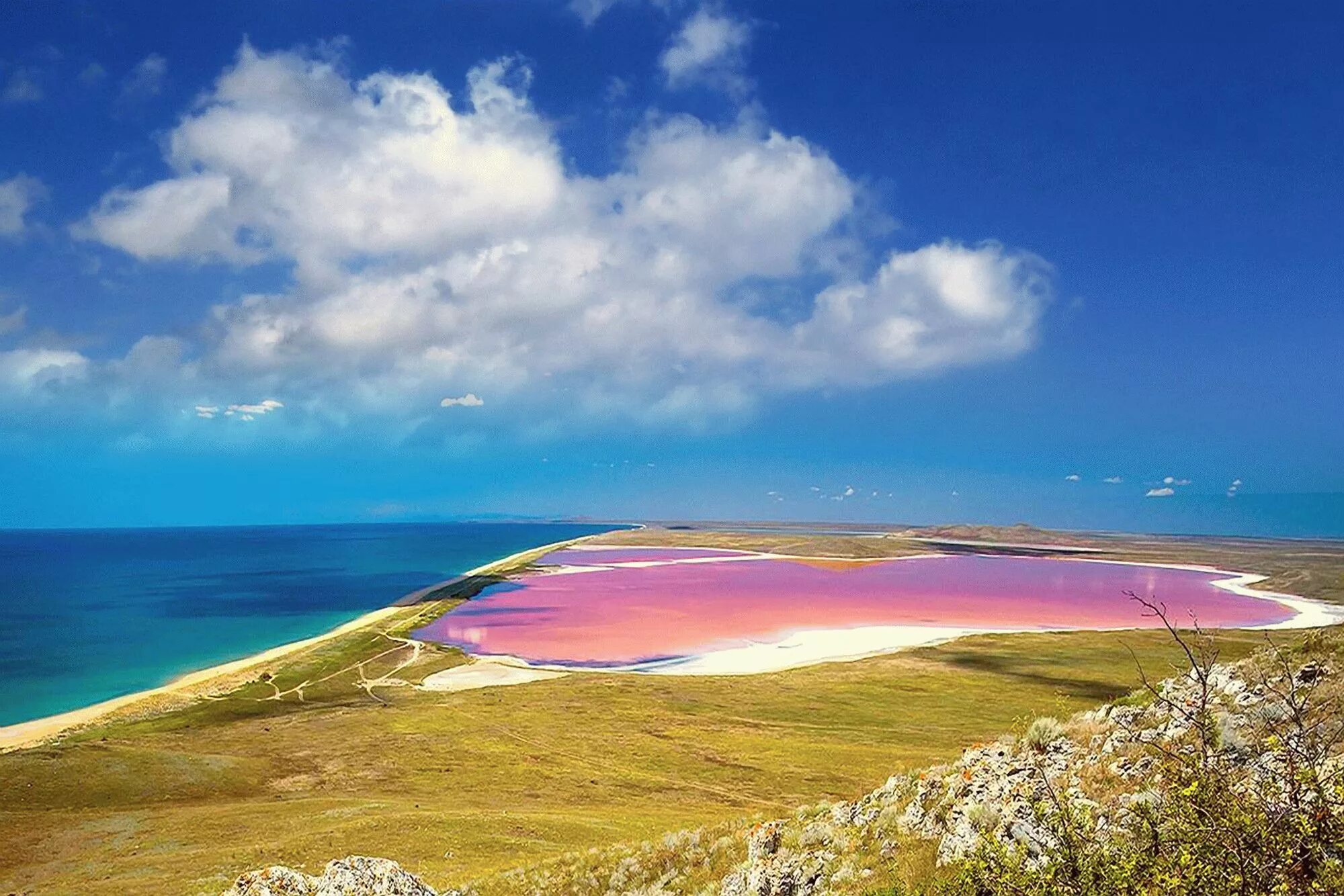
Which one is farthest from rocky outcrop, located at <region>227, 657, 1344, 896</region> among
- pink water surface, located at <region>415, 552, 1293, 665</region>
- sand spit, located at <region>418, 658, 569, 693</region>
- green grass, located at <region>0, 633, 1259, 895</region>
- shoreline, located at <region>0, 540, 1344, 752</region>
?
pink water surface, located at <region>415, 552, 1293, 665</region>

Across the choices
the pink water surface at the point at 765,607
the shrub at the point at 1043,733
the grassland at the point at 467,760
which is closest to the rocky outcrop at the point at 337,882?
the grassland at the point at 467,760

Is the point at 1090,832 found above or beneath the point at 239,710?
above

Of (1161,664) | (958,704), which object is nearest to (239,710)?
(958,704)

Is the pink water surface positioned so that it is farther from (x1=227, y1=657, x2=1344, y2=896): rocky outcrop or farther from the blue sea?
(x1=227, y1=657, x2=1344, y2=896): rocky outcrop

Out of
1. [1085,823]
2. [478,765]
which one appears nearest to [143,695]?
[478,765]

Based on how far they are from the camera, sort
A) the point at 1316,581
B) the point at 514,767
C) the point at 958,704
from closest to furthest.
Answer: the point at 514,767 < the point at 958,704 < the point at 1316,581

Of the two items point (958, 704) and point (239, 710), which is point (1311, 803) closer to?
point (958, 704)

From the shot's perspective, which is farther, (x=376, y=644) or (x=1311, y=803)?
(x=376, y=644)
